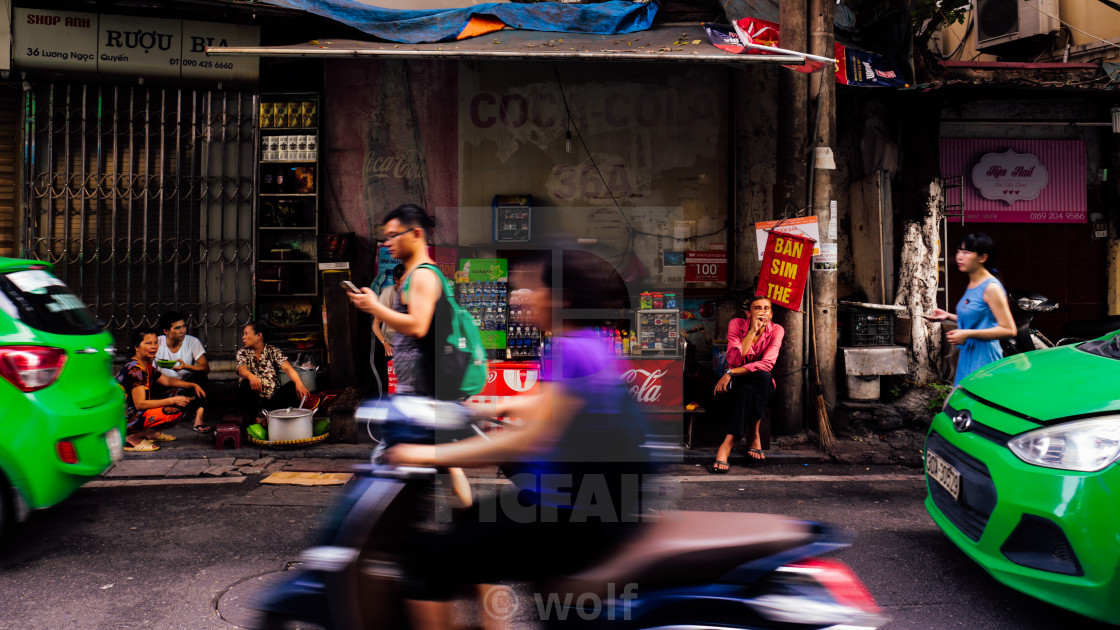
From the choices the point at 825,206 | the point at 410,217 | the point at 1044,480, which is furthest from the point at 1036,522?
the point at 825,206

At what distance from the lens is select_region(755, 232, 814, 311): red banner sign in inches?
279

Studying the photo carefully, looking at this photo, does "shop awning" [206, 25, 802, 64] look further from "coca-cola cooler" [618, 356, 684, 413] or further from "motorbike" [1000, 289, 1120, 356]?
"motorbike" [1000, 289, 1120, 356]

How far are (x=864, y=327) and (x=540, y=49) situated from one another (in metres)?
4.34

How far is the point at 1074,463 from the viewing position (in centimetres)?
301

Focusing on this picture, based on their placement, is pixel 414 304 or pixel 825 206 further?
pixel 825 206

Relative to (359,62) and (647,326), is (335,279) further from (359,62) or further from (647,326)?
(647,326)

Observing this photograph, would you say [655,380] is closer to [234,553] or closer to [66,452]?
[234,553]

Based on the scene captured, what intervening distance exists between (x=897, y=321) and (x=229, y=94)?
8.28 m

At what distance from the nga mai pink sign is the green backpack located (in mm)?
8415

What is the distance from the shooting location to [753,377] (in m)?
6.66

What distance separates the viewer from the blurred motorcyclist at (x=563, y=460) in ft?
7.57

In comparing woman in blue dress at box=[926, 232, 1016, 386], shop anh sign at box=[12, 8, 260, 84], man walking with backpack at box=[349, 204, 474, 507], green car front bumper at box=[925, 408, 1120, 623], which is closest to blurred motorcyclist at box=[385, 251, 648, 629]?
man walking with backpack at box=[349, 204, 474, 507]

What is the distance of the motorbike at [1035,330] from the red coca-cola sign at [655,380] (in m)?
2.93

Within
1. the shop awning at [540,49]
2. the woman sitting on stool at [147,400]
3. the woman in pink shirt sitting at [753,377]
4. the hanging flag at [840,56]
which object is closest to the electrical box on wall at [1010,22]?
the hanging flag at [840,56]
